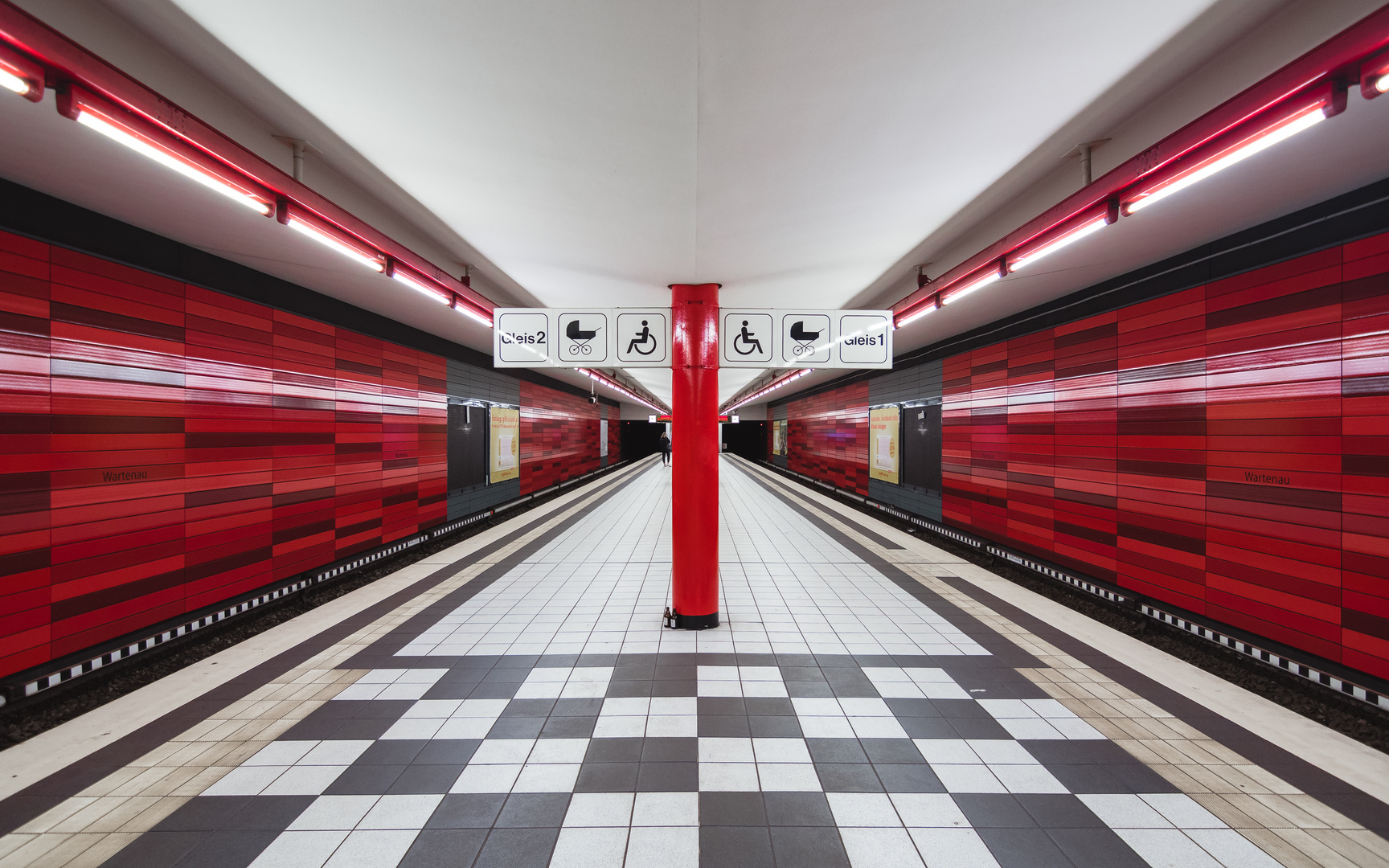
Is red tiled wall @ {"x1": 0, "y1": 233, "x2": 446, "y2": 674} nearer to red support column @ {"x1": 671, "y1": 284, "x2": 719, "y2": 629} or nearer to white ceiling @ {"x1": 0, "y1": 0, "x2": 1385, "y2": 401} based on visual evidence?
white ceiling @ {"x1": 0, "y1": 0, "x2": 1385, "y2": 401}

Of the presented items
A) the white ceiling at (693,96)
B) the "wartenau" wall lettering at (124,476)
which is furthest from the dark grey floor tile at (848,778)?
the "wartenau" wall lettering at (124,476)

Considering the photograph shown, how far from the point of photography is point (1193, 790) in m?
2.35

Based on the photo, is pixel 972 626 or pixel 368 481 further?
pixel 368 481

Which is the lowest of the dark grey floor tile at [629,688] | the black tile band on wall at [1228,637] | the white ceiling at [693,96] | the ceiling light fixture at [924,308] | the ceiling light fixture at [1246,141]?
the dark grey floor tile at [629,688]

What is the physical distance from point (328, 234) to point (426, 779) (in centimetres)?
340

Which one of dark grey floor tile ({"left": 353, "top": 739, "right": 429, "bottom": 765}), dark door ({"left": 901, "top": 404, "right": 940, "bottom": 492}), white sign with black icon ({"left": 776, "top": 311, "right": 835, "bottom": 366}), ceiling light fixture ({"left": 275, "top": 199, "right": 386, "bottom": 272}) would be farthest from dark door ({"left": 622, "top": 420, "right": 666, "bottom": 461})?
dark grey floor tile ({"left": 353, "top": 739, "right": 429, "bottom": 765})

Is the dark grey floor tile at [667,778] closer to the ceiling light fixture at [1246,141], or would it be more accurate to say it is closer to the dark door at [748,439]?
the ceiling light fixture at [1246,141]

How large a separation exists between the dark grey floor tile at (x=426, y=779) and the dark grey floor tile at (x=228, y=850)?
1.60ft

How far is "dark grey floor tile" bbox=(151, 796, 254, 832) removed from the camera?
211 centimetres

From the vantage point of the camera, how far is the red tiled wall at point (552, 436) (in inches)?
452

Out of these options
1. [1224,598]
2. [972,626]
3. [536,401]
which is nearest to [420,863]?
[972,626]

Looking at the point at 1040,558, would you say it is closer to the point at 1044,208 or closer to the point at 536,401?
the point at 1044,208

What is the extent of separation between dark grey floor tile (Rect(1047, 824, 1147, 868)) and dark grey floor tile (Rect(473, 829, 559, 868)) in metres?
2.26

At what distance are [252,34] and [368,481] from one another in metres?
5.39
